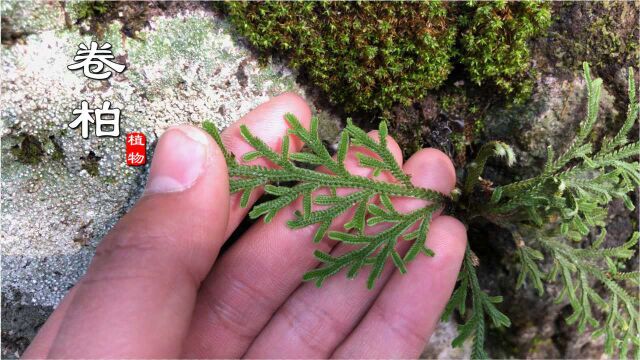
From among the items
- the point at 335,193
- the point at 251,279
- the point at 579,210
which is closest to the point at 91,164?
the point at 251,279

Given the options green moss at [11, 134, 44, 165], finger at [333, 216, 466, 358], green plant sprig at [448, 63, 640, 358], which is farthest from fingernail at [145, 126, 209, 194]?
green plant sprig at [448, 63, 640, 358]

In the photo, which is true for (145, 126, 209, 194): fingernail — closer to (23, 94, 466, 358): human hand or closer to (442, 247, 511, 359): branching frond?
(23, 94, 466, 358): human hand

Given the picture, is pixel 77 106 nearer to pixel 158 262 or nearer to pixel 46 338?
pixel 158 262

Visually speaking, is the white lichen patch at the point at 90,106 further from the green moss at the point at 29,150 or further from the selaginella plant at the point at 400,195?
the selaginella plant at the point at 400,195

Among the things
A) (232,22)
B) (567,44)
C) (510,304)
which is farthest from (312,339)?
(567,44)

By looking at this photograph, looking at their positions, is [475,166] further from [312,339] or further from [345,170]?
[312,339]

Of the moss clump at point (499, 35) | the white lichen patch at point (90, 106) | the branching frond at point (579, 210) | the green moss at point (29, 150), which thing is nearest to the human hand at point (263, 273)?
the white lichen patch at point (90, 106)
